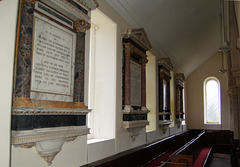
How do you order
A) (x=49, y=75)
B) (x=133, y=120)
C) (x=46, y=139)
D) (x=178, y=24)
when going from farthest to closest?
1. (x=178, y=24)
2. (x=133, y=120)
3. (x=49, y=75)
4. (x=46, y=139)

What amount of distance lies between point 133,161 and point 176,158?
0.95 metres

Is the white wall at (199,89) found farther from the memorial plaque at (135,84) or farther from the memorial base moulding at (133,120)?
the memorial plaque at (135,84)

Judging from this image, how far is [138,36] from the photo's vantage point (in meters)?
6.20

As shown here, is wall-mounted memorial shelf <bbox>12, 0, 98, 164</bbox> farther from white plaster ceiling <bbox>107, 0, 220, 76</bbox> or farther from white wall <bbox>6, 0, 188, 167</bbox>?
white plaster ceiling <bbox>107, 0, 220, 76</bbox>

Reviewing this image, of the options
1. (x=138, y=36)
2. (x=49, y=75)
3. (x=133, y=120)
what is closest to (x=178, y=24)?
(x=138, y=36)

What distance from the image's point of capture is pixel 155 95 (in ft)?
27.7

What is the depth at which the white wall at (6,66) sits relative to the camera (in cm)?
273

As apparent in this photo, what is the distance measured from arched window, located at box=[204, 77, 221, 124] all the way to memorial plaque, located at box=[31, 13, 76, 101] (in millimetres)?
13535

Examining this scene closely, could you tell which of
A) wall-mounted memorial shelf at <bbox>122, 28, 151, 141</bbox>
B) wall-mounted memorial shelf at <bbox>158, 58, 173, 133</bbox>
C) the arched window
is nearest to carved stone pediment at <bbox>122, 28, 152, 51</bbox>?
wall-mounted memorial shelf at <bbox>122, 28, 151, 141</bbox>

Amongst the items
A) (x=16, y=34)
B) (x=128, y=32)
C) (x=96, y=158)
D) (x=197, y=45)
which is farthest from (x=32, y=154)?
(x=197, y=45)

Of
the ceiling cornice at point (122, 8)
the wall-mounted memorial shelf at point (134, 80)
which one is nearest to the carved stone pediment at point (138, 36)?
the wall-mounted memorial shelf at point (134, 80)

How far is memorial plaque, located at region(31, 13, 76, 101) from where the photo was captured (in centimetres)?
313

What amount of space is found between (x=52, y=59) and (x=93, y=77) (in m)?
2.08

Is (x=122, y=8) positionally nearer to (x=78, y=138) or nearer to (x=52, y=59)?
(x=52, y=59)
